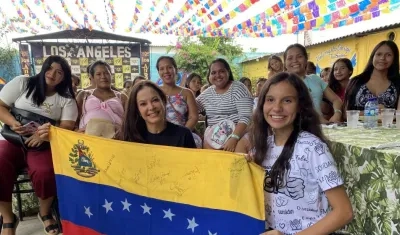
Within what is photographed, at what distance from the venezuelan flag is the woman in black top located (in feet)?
0.53

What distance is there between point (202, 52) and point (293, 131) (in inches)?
567

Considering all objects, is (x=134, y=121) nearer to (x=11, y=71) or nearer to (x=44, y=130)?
(x=44, y=130)

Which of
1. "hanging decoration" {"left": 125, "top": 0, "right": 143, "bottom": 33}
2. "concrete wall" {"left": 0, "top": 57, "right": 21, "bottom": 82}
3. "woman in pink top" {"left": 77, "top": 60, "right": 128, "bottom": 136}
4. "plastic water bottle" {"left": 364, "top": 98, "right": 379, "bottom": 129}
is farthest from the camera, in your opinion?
"concrete wall" {"left": 0, "top": 57, "right": 21, "bottom": 82}

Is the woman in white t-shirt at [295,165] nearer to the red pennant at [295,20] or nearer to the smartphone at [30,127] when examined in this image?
the smartphone at [30,127]

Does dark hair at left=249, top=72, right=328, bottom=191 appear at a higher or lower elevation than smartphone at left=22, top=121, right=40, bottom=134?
higher

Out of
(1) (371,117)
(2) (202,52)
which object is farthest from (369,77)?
(2) (202,52)

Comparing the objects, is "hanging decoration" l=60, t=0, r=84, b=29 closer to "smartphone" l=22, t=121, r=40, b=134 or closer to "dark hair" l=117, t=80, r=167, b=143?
"smartphone" l=22, t=121, r=40, b=134

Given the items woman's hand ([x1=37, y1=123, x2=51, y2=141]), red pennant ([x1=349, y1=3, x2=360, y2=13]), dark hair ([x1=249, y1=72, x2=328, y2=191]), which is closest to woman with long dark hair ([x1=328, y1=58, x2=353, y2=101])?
red pennant ([x1=349, y1=3, x2=360, y2=13])

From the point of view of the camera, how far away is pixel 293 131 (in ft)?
5.22

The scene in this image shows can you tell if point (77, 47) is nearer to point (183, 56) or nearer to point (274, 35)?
point (274, 35)

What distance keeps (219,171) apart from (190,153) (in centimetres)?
22

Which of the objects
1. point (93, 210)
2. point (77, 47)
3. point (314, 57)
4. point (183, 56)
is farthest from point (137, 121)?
point (183, 56)

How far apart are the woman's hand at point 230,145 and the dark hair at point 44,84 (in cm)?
150

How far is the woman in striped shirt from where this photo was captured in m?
3.11
